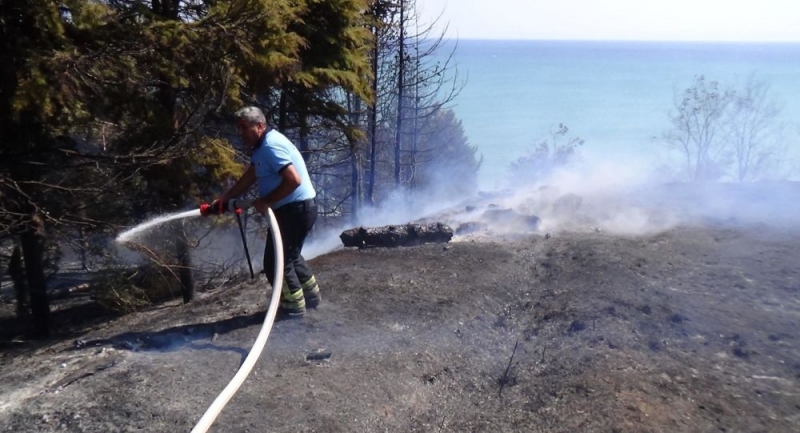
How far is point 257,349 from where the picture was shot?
431cm

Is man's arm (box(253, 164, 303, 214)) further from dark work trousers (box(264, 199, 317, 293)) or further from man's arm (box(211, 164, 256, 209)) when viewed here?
man's arm (box(211, 164, 256, 209))

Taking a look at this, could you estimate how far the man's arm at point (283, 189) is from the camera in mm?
5055

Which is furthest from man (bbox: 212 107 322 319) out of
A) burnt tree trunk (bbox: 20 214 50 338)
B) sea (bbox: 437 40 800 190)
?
sea (bbox: 437 40 800 190)

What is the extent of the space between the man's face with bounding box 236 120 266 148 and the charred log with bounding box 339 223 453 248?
3959 millimetres

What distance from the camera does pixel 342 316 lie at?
584cm

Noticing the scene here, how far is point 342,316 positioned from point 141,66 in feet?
15.5

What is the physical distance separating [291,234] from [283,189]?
59 cm

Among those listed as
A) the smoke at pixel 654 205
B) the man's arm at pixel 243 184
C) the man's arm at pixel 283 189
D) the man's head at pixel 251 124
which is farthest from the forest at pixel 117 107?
the smoke at pixel 654 205

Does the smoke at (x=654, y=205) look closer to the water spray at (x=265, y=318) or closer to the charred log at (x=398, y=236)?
the charred log at (x=398, y=236)

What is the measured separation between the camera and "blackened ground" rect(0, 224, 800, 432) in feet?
13.7

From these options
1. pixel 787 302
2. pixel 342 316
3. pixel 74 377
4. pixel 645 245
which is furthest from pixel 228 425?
pixel 645 245

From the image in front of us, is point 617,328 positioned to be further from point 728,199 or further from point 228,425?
point 728,199

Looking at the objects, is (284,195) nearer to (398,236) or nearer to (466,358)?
(466,358)

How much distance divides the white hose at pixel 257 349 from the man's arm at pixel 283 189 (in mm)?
72
